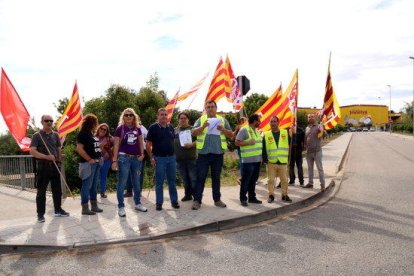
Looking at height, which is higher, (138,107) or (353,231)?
(138,107)

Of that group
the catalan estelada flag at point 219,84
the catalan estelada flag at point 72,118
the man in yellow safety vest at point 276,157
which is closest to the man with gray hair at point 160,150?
the man in yellow safety vest at point 276,157

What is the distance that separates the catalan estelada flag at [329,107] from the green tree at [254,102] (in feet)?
44.4

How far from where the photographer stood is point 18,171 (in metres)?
10.2

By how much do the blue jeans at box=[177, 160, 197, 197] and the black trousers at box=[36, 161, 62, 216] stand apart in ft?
7.92

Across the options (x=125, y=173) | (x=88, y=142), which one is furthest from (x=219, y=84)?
(x=88, y=142)

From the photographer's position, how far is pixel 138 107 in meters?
19.2

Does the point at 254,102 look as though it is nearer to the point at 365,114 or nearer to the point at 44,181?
the point at 44,181

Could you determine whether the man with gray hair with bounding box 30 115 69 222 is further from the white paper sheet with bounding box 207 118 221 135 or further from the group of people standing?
the white paper sheet with bounding box 207 118 221 135

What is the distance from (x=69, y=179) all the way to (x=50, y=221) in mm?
9673

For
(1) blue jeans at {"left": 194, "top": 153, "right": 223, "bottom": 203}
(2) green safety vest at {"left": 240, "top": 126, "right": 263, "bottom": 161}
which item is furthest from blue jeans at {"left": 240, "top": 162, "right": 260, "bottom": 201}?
(1) blue jeans at {"left": 194, "top": 153, "right": 223, "bottom": 203}

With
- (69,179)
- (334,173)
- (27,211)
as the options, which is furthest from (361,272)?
(69,179)

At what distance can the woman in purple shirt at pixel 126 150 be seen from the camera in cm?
637

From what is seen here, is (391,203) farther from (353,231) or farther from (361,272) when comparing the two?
(361,272)

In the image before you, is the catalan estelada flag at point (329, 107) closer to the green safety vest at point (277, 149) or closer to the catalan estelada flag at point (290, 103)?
the catalan estelada flag at point (290, 103)
